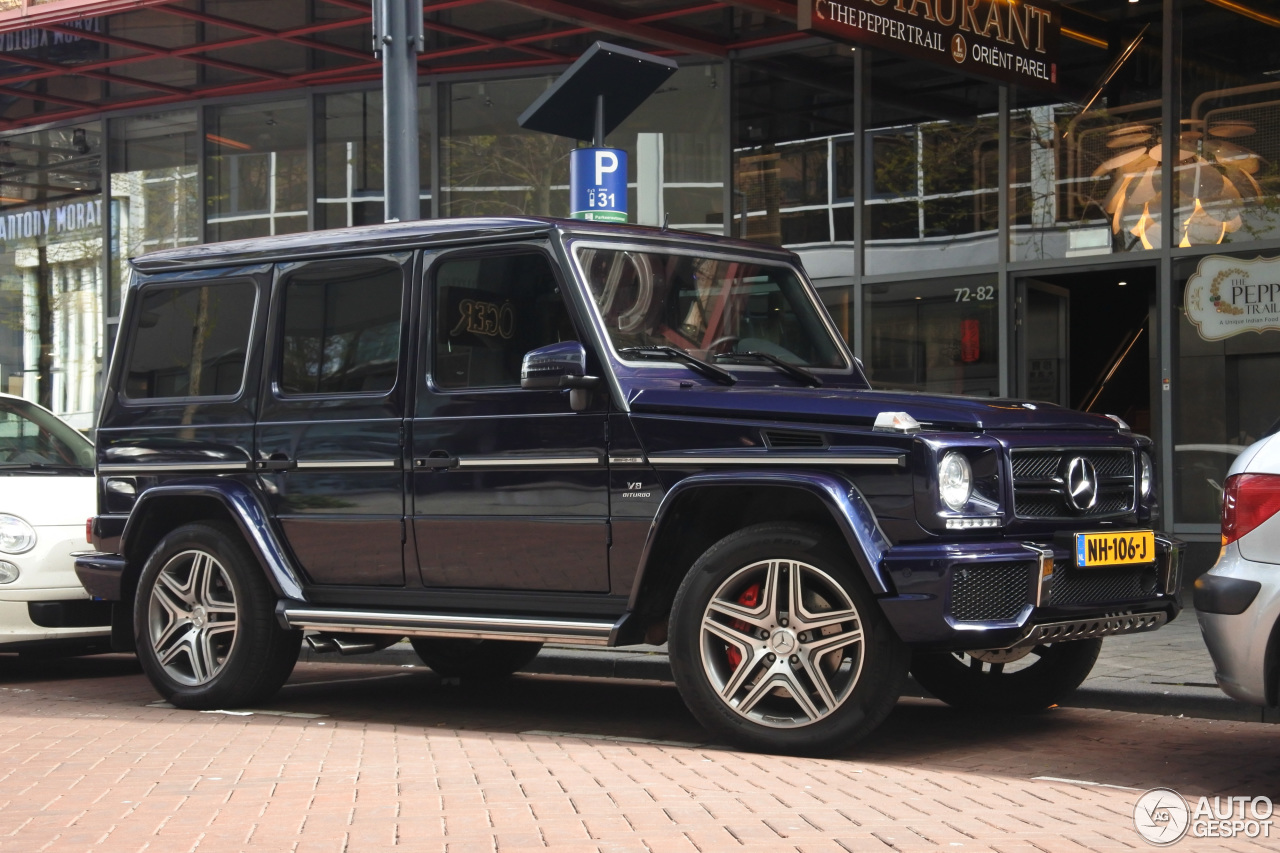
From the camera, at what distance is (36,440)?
1027 centimetres

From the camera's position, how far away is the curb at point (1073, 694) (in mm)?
7020

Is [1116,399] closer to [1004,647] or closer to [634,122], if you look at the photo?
[634,122]

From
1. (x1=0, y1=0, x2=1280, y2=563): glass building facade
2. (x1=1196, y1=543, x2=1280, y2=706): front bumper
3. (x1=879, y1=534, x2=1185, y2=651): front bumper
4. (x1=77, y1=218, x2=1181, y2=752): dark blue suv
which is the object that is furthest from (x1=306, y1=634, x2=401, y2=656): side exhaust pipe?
(x1=0, y1=0, x2=1280, y2=563): glass building facade

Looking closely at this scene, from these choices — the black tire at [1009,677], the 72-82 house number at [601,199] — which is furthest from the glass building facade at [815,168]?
the black tire at [1009,677]

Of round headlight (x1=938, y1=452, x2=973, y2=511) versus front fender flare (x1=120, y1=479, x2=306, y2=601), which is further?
front fender flare (x1=120, y1=479, x2=306, y2=601)

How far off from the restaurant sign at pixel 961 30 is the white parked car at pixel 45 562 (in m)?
5.17

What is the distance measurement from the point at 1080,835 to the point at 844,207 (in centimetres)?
1034

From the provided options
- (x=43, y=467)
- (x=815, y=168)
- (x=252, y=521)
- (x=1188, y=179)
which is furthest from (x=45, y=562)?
(x=1188, y=179)

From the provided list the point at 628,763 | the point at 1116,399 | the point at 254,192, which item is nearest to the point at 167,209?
the point at 254,192

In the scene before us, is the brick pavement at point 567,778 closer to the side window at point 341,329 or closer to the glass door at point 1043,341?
the side window at point 341,329

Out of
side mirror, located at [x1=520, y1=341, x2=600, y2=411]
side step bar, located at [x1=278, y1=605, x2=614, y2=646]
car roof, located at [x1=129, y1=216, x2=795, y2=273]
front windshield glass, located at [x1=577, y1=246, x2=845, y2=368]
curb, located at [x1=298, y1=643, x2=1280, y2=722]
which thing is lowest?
curb, located at [x1=298, y1=643, x2=1280, y2=722]

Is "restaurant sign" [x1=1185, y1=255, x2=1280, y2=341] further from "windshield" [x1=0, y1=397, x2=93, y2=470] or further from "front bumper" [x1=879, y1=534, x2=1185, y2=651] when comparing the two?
"windshield" [x1=0, y1=397, x2=93, y2=470]

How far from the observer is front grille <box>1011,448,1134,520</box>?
5918mm

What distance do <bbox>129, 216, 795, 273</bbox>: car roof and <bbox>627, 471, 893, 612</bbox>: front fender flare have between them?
148 centimetres
